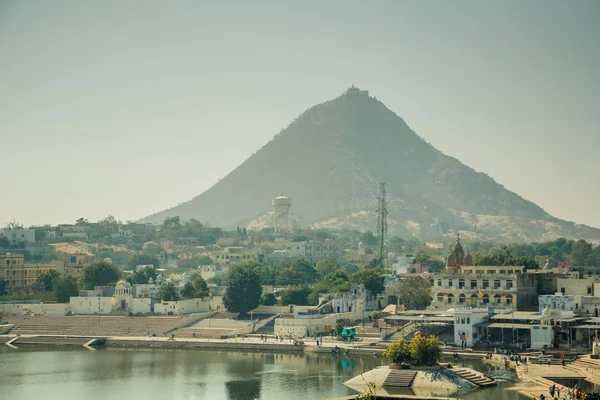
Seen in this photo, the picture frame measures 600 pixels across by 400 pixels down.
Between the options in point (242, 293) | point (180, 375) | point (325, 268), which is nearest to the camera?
point (180, 375)

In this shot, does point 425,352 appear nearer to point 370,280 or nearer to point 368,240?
point 370,280

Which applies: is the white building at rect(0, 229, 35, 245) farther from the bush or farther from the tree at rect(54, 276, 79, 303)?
the bush

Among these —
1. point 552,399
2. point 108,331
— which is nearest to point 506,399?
point 552,399

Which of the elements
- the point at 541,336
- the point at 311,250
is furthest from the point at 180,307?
the point at 311,250

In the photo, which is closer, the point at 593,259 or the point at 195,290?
the point at 195,290

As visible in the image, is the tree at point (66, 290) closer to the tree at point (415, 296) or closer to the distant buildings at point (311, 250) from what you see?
the tree at point (415, 296)
